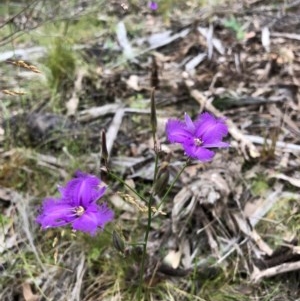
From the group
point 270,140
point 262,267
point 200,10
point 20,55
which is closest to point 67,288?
point 262,267

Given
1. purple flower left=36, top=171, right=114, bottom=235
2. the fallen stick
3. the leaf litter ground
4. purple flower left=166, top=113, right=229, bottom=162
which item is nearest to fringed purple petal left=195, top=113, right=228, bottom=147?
purple flower left=166, top=113, right=229, bottom=162

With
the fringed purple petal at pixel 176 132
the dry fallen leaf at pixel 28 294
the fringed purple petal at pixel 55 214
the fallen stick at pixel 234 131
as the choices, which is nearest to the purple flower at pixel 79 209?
the fringed purple petal at pixel 55 214

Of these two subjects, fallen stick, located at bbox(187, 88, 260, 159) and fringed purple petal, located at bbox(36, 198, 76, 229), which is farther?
fallen stick, located at bbox(187, 88, 260, 159)

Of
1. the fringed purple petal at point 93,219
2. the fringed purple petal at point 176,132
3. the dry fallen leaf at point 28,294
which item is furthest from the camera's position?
the dry fallen leaf at point 28,294

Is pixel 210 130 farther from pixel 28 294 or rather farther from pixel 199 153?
pixel 28 294

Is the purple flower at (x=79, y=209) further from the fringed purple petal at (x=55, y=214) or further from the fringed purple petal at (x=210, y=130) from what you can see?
the fringed purple petal at (x=210, y=130)

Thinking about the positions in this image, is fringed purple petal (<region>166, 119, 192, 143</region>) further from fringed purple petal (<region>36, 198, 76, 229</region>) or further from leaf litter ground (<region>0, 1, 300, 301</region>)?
fringed purple petal (<region>36, 198, 76, 229</region>)
